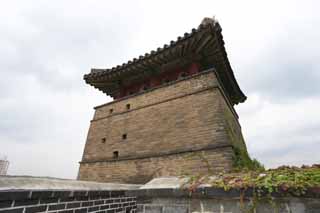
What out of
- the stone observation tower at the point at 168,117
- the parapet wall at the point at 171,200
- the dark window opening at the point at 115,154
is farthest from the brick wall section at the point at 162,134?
the parapet wall at the point at 171,200

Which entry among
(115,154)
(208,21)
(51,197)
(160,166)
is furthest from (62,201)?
(208,21)

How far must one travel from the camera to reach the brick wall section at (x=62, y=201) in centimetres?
207

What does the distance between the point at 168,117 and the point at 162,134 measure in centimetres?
64

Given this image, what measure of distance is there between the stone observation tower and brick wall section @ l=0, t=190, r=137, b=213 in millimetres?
2014

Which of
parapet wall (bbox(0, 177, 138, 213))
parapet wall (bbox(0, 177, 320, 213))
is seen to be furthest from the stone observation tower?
parapet wall (bbox(0, 177, 320, 213))

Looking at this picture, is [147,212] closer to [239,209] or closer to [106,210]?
[239,209]

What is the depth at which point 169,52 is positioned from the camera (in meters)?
7.10

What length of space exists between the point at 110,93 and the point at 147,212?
8.05 metres

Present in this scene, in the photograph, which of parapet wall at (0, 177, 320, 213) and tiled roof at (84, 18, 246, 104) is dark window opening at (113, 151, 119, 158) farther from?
parapet wall at (0, 177, 320, 213)

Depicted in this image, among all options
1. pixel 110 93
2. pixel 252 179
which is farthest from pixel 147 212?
pixel 110 93

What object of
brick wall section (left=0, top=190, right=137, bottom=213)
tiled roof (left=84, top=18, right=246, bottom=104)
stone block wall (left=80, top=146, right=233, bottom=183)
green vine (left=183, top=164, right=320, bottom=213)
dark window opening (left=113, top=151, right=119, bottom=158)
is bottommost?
brick wall section (left=0, top=190, right=137, bottom=213)

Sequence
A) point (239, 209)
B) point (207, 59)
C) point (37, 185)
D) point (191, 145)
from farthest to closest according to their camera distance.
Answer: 1. point (207, 59)
2. point (191, 145)
3. point (37, 185)
4. point (239, 209)

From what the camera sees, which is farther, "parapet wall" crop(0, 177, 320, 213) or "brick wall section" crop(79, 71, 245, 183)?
"brick wall section" crop(79, 71, 245, 183)

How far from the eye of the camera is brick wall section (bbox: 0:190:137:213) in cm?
207
